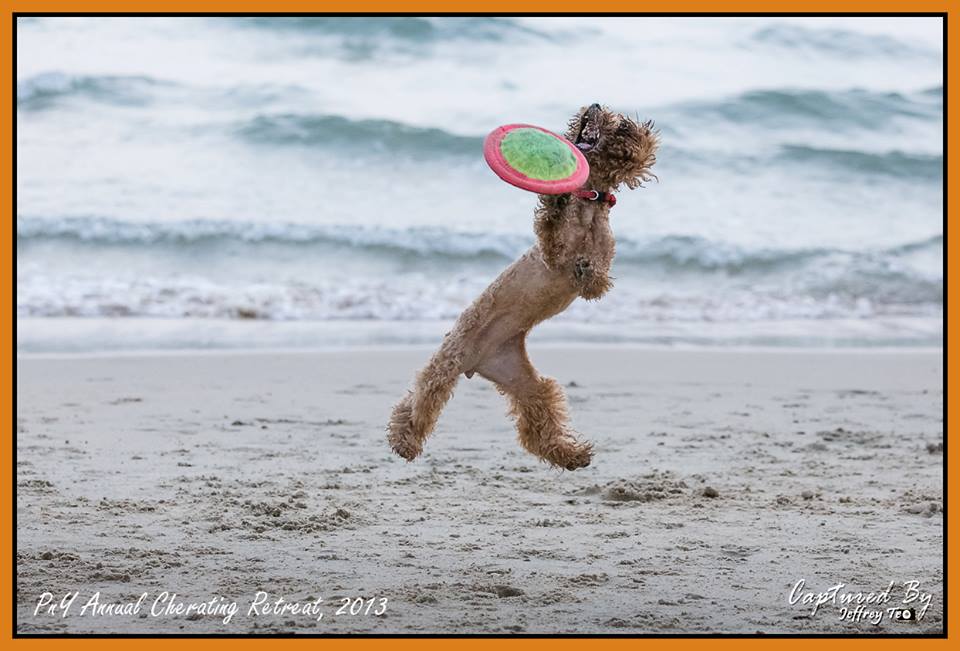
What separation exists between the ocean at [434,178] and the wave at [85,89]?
47 mm

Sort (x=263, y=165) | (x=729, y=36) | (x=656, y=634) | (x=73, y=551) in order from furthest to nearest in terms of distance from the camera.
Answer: (x=729, y=36) < (x=263, y=165) < (x=73, y=551) < (x=656, y=634)

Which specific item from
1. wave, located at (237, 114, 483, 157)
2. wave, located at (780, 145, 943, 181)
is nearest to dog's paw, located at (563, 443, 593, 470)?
wave, located at (237, 114, 483, 157)

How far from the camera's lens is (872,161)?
21.3m

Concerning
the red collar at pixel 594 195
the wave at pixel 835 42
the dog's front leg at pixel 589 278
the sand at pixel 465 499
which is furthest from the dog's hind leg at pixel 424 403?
the wave at pixel 835 42

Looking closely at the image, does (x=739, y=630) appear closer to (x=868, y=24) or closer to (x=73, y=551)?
(x=73, y=551)

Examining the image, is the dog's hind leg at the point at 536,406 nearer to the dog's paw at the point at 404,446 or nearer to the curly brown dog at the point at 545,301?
the curly brown dog at the point at 545,301

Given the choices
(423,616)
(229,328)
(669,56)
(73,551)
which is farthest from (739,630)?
(669,56)

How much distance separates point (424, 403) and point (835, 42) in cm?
2368

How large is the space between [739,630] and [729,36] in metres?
22.0

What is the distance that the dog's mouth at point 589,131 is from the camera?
460 centimetres

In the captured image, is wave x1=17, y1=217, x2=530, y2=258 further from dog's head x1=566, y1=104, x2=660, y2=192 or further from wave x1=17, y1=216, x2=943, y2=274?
dog's head x1=566, y1=104, x2=660, y2=192

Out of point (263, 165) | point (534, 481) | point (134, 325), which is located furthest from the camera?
point (263, 165)

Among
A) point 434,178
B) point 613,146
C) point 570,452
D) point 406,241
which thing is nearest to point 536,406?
point 570,452

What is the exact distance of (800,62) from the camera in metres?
25.4
